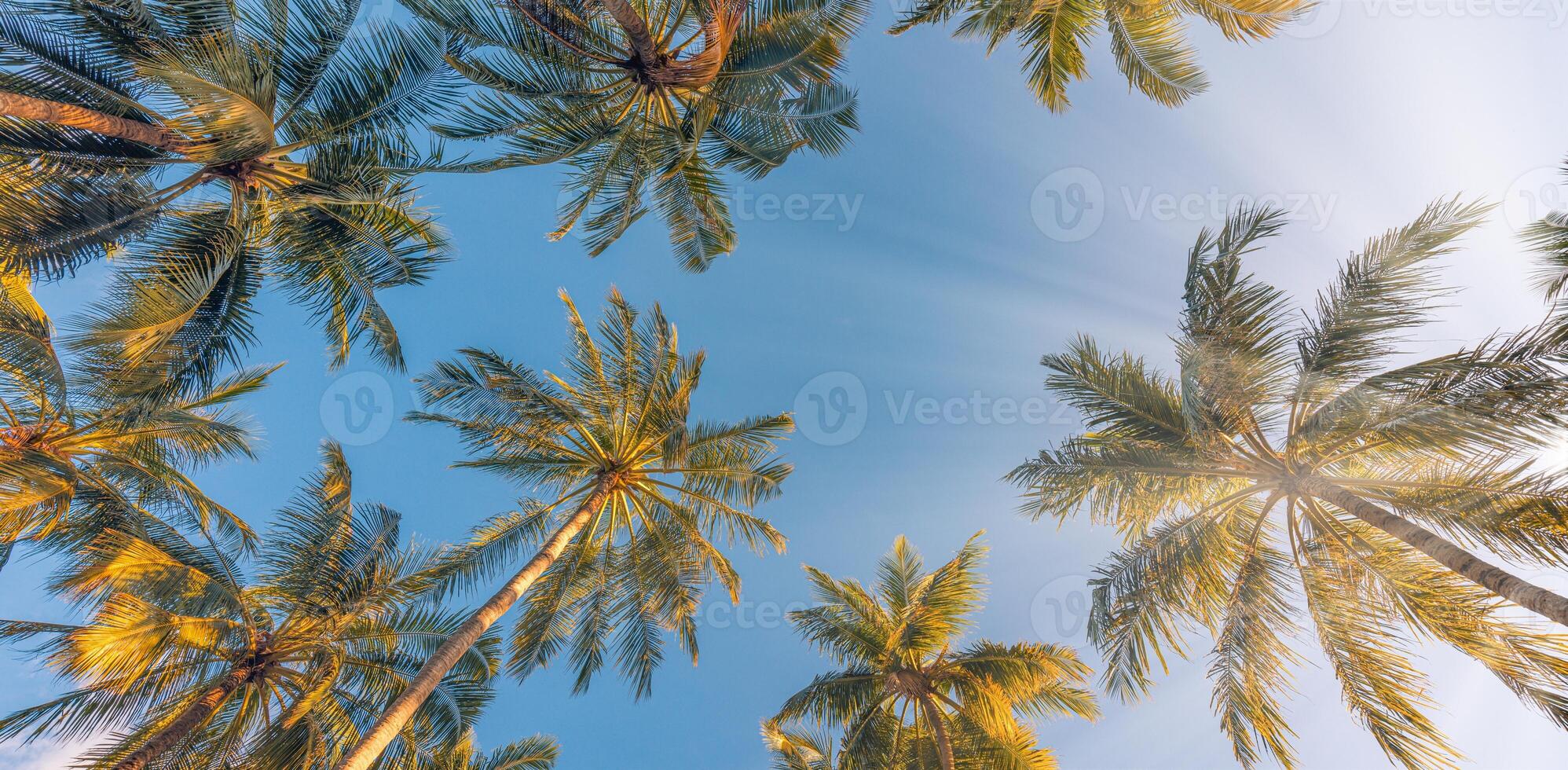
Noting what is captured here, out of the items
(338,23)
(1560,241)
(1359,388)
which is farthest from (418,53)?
(1560,241)

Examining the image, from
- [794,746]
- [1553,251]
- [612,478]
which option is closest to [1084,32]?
[1553,251]

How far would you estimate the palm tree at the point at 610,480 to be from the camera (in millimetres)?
9969

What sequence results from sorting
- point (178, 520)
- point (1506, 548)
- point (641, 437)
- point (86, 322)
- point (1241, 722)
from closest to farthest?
point (86, 322) < point (1506, 548) < point (1241, 722) < point (178, 520) < point (641, 437)

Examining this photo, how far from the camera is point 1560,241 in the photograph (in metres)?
6.64

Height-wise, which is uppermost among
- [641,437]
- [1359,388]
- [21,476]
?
[641,437]

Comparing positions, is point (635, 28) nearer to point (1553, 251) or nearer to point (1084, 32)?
point (1084, 32)

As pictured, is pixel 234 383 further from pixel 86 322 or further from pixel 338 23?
pixel 338 23

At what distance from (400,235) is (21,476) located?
4823mm

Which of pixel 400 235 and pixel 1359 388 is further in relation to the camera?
pixel 400 235

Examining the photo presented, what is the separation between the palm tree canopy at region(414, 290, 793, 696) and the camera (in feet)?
32.7

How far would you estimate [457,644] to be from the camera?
24.5 ft

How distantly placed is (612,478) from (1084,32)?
10678 millimetres

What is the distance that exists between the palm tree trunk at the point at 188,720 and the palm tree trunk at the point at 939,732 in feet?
33.6

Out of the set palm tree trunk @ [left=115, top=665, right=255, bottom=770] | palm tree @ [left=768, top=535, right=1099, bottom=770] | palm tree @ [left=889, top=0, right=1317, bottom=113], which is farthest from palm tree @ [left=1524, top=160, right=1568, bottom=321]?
palm tree trunk @ [left=115, top=665, right=255, bottom=770]
